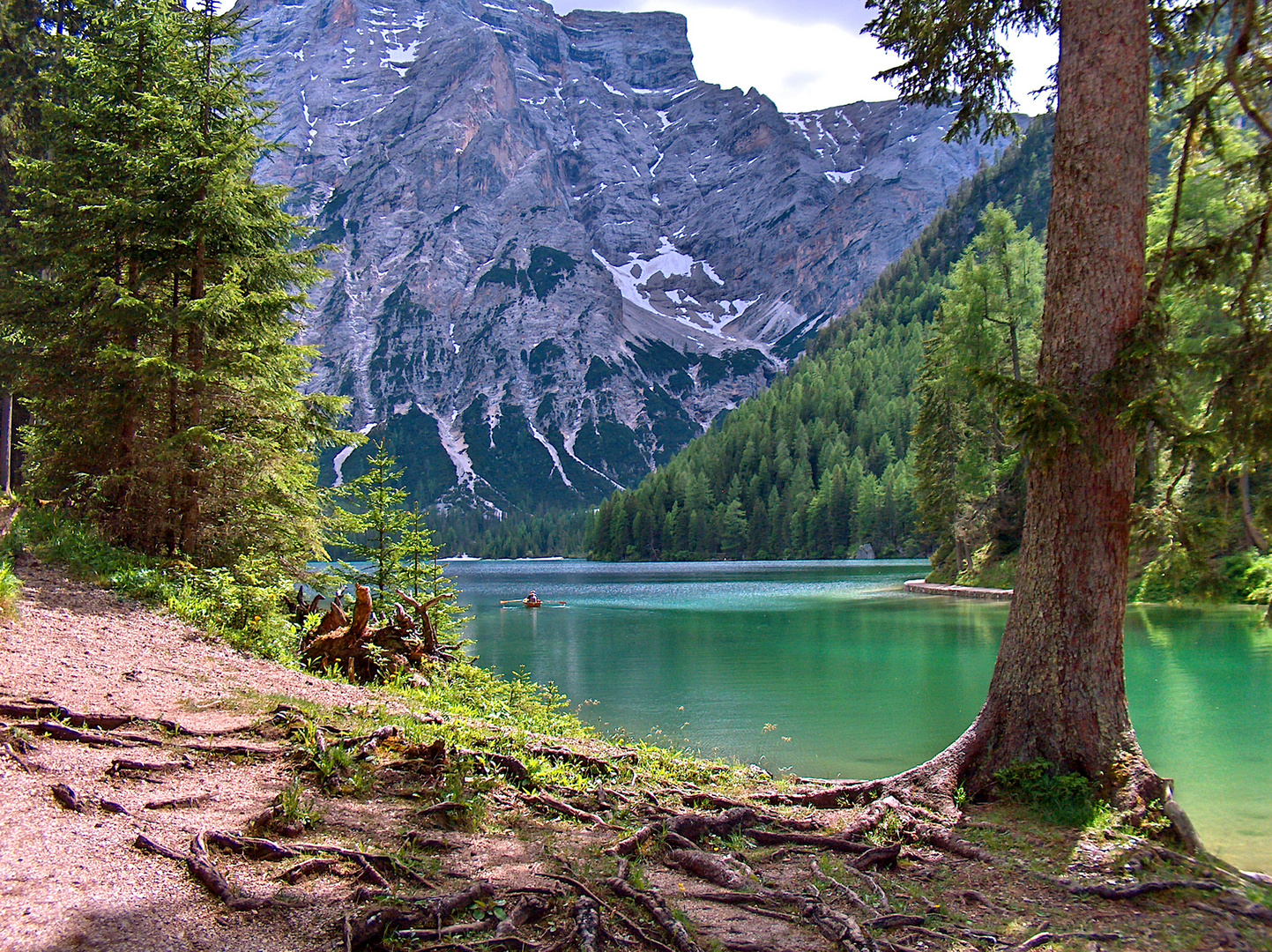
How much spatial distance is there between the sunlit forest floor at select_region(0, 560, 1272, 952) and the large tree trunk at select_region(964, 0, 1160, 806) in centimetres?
80

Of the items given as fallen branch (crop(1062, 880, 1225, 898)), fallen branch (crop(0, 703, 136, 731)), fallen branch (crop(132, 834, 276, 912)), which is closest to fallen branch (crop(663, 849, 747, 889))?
fallen branch (crop(1062, 880, 1225, 898))

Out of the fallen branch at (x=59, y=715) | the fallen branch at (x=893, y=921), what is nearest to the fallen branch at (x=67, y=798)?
the fallen branch at (x=59, y=715)

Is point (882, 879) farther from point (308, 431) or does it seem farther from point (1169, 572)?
point (308, 431)

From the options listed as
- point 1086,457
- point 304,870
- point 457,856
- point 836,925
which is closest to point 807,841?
point 836,925

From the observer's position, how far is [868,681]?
19.4 meters

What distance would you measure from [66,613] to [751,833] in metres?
9.09

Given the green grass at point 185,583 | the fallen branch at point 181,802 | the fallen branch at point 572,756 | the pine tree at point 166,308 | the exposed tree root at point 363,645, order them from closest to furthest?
1. the fallen branch at point 181,802
2. the fallen branch at point 572,756
3. the green grass at point 185,583
4. the exposed tree root at point 363,645
5. the pine tree at point 166,308

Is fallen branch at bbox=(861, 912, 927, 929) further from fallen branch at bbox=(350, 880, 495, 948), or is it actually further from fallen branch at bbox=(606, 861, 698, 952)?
fallen branch at bbox=(350, 880, 495, 948)

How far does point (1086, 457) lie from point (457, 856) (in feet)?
19.0

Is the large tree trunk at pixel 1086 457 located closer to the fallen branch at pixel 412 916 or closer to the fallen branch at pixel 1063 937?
the fallen branch at pixel 1063 937

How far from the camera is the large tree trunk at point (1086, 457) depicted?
6.44m

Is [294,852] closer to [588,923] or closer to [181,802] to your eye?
[181,802]

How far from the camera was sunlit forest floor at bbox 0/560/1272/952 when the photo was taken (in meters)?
3.74

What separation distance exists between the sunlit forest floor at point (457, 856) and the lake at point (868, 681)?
4460mm
